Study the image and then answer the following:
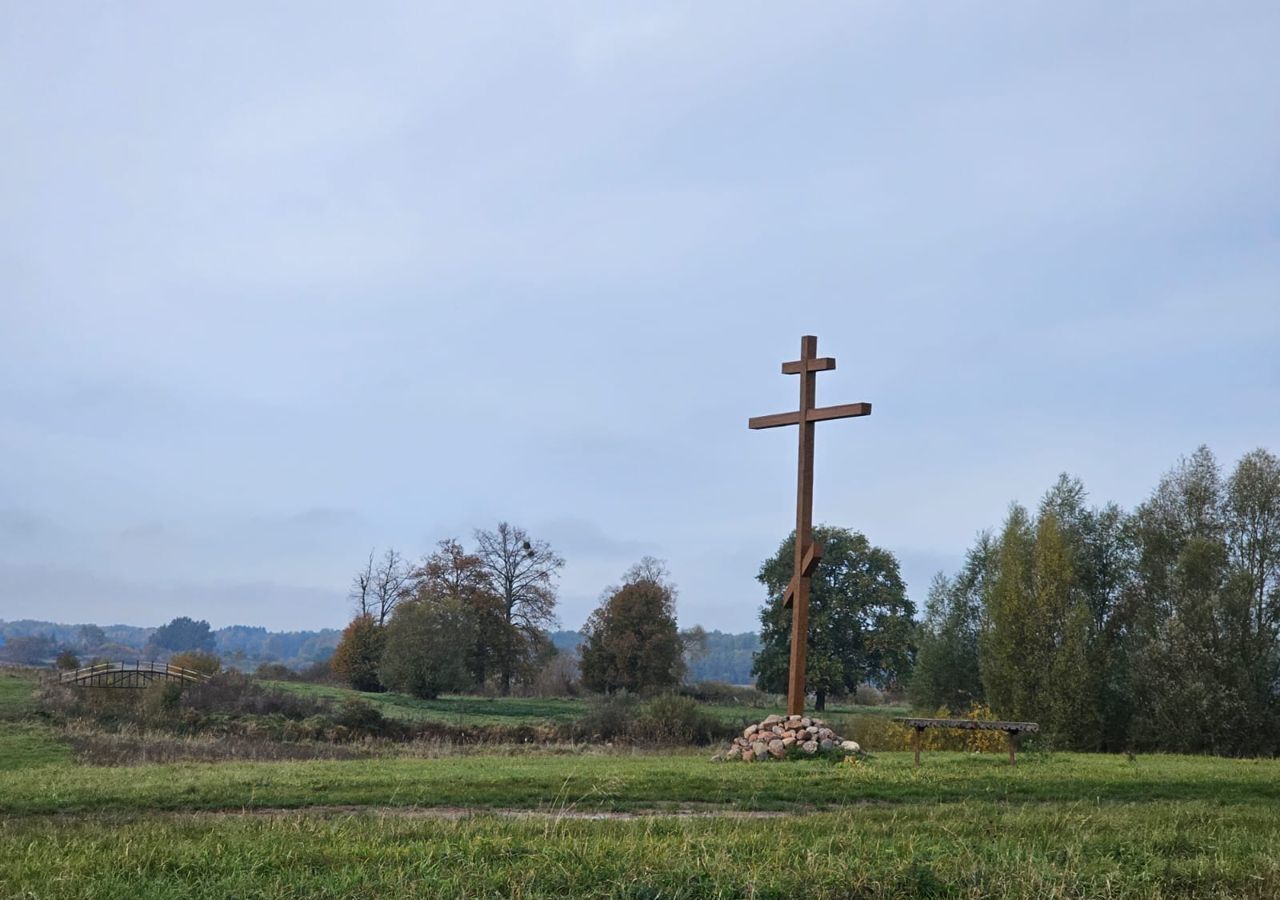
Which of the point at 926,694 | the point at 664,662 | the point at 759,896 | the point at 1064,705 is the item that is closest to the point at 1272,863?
the point at 759,896

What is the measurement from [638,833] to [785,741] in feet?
36.5

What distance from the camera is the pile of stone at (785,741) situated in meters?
18.9

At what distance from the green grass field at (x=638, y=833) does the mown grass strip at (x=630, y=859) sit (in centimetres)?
2

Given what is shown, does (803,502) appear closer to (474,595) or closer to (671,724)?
(671,724)

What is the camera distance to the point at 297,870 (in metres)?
6.81

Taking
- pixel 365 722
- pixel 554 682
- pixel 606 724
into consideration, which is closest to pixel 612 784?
pixel 606 724

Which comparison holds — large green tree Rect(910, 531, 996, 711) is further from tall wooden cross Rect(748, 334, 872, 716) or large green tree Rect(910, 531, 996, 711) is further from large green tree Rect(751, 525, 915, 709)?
tall wooden cross Rect(748, 334, 872, 716)

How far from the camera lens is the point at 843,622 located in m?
59.4

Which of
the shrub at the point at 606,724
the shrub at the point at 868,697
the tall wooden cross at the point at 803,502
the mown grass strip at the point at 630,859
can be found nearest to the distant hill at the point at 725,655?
the shrub at the point at 868,697

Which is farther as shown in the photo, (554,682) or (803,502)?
(554,682)

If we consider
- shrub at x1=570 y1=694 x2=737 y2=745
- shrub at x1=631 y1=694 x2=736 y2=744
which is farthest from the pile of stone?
shrub at x1=631 y1=694 x2=736 y2=744

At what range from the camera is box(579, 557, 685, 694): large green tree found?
57531 millimetres

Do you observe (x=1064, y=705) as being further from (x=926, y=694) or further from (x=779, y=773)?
(x=779, y=773)

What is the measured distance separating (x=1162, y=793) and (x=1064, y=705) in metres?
20.2
